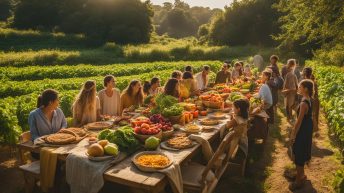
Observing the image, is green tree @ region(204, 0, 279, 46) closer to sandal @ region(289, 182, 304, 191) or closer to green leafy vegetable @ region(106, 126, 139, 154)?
sandal @ region(289, 182, 304, 191)

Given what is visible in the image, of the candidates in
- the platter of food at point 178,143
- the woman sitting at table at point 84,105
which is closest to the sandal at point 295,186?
the platter of food at point 178,143

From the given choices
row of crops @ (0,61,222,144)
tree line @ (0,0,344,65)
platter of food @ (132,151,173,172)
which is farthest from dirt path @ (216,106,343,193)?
tree line @ (0,0,344,65)

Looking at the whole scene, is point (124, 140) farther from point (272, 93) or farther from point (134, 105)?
point (272, 93)

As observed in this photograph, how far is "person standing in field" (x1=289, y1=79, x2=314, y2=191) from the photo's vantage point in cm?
620

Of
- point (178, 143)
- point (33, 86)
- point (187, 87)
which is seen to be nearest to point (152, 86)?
point (187, 87)

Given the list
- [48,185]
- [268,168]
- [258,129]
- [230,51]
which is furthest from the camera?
[230,51]

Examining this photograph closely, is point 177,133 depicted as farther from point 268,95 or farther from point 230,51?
point 230,51

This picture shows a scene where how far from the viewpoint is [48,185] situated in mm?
→ 5203

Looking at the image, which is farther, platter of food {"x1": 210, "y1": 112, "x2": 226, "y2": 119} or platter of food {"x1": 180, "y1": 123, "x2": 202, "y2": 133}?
platter of food {"x1": 210, "y1": 112, "x2": 226, "y2": 119}

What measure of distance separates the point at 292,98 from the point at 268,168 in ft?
14.6

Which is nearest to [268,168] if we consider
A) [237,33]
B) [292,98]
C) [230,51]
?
[292,98]

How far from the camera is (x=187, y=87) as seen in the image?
995 cm

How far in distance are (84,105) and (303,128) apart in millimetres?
4735

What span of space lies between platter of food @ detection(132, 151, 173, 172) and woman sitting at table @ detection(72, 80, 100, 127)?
264 centimetres
